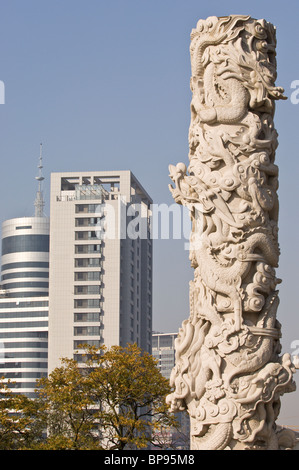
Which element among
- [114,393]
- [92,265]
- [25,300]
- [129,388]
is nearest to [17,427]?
[114,393]

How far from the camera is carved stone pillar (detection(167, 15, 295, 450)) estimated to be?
7164 mm

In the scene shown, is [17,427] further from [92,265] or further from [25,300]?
[25,300]

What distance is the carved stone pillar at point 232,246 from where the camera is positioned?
7164mm

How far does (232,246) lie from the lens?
Result: 7.45 metres

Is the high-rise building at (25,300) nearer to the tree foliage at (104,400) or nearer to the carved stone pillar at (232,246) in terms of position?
the tree foliage at (104,400)

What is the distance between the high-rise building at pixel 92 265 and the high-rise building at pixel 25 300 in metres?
8.08

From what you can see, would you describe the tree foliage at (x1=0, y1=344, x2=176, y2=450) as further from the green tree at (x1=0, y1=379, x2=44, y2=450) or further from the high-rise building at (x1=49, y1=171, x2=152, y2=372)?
the high-rise building at (x1=49, y1=171, x2=152, y2=372)

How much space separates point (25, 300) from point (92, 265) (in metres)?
12.4

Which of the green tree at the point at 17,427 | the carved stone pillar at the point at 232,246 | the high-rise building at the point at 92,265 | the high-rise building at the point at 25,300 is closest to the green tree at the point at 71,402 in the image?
the green tree at the point at 17,427

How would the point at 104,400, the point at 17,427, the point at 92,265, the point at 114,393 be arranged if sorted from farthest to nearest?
the point at 92,265
the point at 104,400
the point at 114,393
the point at 17,427

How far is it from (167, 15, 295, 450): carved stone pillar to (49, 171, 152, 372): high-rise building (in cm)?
4289

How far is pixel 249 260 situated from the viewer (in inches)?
292

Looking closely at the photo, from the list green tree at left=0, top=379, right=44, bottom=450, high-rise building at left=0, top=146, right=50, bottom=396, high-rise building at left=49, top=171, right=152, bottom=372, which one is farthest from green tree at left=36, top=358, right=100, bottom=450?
high-rise building at left=0, top=146, right=50, bottom=396
